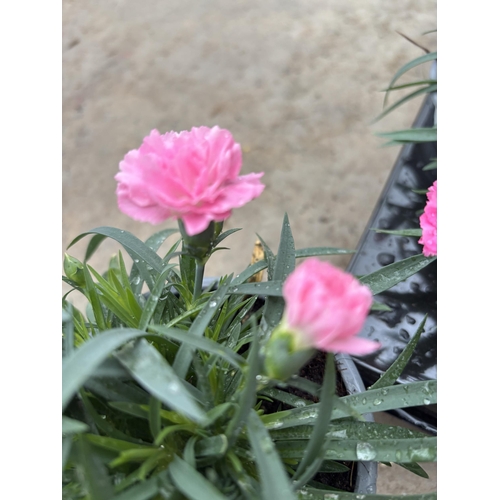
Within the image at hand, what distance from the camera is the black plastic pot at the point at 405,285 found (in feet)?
2.12

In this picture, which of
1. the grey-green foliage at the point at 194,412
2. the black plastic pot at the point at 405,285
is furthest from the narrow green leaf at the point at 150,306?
the black plastic pot at the point at 405,285

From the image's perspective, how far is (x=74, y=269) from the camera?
0.43 metres

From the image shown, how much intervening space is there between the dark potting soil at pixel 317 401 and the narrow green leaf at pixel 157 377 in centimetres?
20

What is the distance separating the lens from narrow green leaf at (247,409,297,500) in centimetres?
27

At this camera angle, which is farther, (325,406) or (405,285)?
(405,285)

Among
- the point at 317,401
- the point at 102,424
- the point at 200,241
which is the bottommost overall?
the point at 317,401

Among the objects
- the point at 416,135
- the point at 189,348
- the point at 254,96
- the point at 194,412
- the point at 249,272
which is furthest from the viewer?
the point at 254,96

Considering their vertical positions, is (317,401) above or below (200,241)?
below

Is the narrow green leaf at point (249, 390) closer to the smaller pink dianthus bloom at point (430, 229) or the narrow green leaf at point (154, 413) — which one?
the narrow green leaf at point (154, 413)

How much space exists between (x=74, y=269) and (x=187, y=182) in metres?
0.18

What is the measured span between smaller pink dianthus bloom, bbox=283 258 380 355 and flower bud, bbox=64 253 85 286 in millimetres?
241

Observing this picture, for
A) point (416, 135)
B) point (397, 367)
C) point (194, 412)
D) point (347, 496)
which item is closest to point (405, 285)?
point (416, 135)

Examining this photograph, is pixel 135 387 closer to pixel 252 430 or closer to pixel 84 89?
pixel 252 430

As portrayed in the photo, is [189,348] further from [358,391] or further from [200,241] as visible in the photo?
[358,391]
